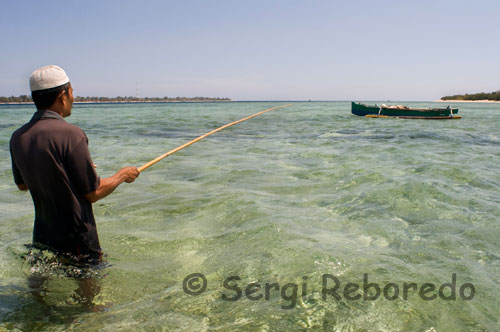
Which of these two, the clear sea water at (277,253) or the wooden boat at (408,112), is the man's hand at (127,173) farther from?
the wooden boat at (408,112)

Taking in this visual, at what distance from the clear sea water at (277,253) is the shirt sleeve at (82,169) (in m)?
0.88

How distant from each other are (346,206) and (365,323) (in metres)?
3.63

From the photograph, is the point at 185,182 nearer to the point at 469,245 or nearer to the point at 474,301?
the point at 469,245

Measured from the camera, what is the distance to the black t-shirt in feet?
8.23

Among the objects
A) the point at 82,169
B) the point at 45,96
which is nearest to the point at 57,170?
the point at 82,169

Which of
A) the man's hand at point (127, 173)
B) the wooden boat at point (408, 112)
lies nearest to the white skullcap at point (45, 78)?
the man's hand at point (127, 173)

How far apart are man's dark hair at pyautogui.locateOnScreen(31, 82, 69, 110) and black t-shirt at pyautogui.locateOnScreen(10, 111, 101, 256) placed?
0.06m

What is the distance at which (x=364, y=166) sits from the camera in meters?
10.3

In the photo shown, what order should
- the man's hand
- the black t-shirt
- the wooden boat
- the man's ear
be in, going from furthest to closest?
the wooden boat, the man's hand, the man's ear, the black t-shirt

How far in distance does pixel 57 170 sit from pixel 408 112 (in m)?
38.1

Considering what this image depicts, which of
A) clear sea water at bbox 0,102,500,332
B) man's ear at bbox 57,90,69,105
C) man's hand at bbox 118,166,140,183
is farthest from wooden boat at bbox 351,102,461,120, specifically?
man's ear at bbox 57,90,69,105

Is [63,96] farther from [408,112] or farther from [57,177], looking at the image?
[408,112]

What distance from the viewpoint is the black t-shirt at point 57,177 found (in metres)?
2.51

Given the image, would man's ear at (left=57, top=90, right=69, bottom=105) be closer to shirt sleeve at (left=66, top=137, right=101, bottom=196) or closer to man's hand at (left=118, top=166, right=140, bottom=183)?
shirt sleeve at (left=66, top=137, right=101, bottom=196)
